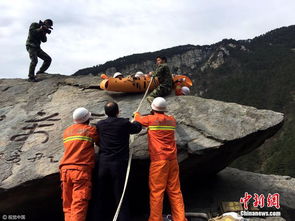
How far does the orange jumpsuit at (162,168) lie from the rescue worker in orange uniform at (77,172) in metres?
1.01

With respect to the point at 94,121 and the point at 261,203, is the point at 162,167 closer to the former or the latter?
the point at 94,121

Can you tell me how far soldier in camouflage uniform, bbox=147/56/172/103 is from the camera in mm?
6853

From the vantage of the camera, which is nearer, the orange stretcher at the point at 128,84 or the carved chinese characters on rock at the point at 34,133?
the carved chinese characters on rock at the point at 34,133

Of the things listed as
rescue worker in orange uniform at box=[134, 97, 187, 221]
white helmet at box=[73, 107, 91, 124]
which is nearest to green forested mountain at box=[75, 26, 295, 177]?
rescue worker in orange uniform at box=[134, 97, 187, 221]

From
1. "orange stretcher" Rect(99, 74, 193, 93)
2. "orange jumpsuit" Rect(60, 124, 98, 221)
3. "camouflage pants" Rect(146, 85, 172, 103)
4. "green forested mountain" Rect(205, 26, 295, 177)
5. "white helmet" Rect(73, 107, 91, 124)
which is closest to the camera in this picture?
"orange jumpsuit" Rect(60, 124, 98, 221)

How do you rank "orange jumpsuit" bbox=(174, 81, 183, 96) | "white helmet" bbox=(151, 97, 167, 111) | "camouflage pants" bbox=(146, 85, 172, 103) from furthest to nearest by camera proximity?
"orange jumpsuit" bbox=(174, 81, 183, 96), "camouflage pants" bbox=(146, 85, 172, 103), "white helmet" bbox=(151, 97, 167, 111)

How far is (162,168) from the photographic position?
5043 mm

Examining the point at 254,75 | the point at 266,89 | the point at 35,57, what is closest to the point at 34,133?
the point at 35,57

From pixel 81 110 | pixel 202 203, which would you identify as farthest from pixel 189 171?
pixel 81 110

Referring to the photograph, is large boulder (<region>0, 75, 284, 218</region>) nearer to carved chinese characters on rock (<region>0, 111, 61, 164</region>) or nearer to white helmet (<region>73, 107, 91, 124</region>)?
carved chinese characters on rock (<region>0, 111, 61, 164</region>)

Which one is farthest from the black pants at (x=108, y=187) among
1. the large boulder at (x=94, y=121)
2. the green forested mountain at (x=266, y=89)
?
the green forested mountain at (x=266, y=89)

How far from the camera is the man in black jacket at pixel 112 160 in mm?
4828

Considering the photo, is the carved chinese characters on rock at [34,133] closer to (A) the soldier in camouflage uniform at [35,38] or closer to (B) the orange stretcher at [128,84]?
(B) the orange stretcher at [128,84]

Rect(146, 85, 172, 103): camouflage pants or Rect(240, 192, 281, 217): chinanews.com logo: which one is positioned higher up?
Rect(146, 85, 172, 103): camouflage pants
